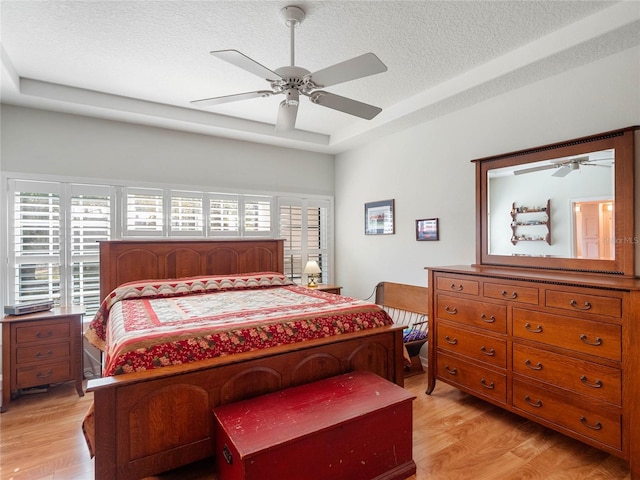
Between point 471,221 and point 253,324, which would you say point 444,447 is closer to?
point 253,324

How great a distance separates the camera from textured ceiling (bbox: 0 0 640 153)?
7.32 ft

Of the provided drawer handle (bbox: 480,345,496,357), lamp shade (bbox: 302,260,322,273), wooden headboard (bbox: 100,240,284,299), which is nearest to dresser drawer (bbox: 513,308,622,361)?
drawer handle (bbox: 480,345,496,357)

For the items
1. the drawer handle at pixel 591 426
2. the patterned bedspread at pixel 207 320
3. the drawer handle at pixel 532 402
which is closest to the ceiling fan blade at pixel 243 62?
the patterned bedspread at pixel 207 320

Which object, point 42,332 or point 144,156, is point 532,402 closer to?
point 42,332

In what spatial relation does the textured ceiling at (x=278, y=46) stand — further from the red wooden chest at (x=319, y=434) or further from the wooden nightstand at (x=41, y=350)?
the red wooden chest at (x=319, y=434)

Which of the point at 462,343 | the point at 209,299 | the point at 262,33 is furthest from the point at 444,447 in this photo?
the point at 262,33

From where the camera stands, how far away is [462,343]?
9.39 ft

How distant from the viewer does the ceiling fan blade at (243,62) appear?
187 centimetres

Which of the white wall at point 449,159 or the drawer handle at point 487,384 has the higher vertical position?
the white wall at point 449,159

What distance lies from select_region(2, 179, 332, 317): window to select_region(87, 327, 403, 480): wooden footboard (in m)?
2.40

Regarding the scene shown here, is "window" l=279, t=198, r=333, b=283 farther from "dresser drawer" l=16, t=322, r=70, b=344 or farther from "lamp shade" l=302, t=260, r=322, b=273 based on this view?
"dresser drawer" l=16, t=322, r=70, b=344

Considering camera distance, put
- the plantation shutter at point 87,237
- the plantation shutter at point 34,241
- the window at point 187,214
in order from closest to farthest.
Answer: the plantation shutter at point 34,241 < the plantation shutter at point 87,237 < the window at point 187,214

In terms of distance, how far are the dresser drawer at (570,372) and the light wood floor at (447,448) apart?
1.53 feet

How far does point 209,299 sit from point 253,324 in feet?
3.94
